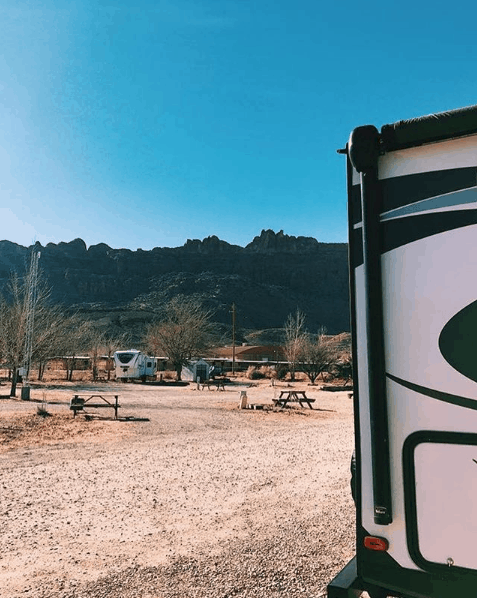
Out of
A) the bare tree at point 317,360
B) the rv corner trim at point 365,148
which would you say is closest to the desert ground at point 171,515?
the rv corner trim at point 365,148

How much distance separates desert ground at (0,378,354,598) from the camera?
425 cm

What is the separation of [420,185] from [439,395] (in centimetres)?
100

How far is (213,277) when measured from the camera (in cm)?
11419

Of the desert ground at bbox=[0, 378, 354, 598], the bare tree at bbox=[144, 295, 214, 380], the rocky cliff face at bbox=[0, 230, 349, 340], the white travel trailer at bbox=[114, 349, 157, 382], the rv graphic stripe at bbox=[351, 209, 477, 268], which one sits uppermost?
the rocky cliff face at bbox=[0, 230, 349, 340]

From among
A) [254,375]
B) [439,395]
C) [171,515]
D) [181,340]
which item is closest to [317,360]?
[254,375]

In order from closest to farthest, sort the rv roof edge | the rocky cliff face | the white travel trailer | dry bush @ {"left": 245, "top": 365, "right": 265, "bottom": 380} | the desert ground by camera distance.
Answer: the rv roof edge → the desert ground → the white travel trailer → dry bush @ {"left": 245, "top": 365, "right": 265, "bottom": 380} → the rocky cliff face

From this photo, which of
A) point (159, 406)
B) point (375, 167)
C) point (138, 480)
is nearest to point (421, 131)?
point (375, 167)

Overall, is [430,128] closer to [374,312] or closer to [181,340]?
[374,312]

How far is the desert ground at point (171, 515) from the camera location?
13.9 ft

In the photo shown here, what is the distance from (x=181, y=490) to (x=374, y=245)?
604 cm

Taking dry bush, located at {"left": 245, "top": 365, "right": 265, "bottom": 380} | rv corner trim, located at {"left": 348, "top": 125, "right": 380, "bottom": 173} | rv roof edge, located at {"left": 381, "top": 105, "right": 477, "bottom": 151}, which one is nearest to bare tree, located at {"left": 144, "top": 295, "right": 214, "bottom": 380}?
dry bush, located at {"left": 245, "top": 365, "right": 265, "bottom": 380}

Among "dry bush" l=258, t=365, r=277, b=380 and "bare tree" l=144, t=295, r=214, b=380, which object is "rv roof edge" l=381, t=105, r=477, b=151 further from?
"dry bush" l=258, t=365, r=277, b=380

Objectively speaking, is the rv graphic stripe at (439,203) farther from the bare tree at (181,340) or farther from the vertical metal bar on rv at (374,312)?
the bare tree at (181,340)

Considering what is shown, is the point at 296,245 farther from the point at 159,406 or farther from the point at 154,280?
the point at 159,406
